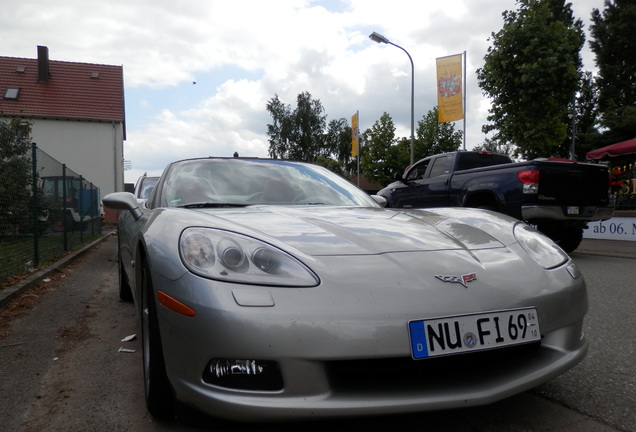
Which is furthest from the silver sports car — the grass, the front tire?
the grass

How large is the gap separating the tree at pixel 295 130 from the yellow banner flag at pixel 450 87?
125ft

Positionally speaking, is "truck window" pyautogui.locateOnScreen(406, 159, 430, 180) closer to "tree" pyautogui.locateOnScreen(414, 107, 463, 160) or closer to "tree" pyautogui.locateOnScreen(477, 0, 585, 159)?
"tree" pyautogui.locateOnScreen(477, 0, 585, 159)

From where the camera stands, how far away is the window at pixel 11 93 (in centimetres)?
3020

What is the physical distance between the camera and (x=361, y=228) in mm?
2438

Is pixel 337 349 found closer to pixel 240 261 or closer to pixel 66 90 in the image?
pixel 240 261

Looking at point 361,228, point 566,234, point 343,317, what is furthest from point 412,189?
point 343,317

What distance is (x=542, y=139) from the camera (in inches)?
530

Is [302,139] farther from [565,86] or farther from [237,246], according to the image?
[237,246]

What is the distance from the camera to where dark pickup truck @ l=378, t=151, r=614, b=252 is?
7320 millimetres

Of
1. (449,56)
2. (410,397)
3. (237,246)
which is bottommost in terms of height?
(410,397)

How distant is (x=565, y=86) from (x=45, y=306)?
12394 mm

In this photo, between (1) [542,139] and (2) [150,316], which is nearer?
(2) [150,316]

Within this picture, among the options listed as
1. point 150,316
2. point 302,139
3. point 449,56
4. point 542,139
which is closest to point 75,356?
point 150,316

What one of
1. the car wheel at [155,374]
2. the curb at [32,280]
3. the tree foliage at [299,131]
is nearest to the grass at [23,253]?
the curb at [32,280]
